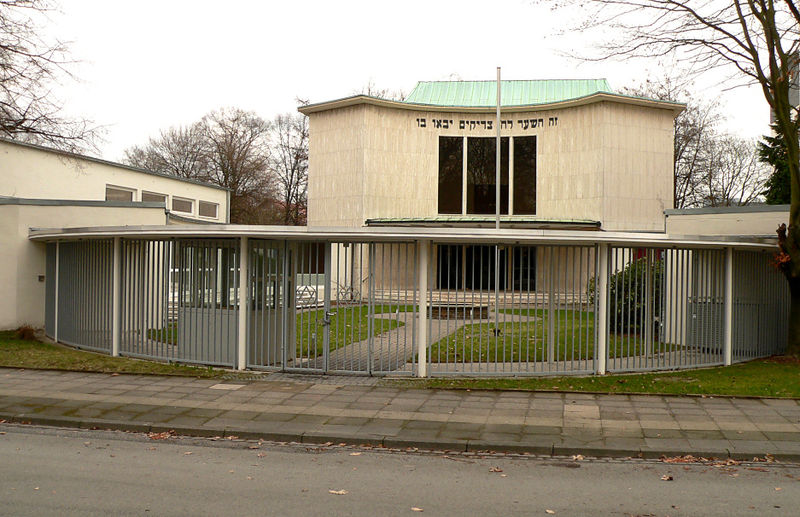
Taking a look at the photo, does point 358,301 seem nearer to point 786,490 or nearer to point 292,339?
point 292,339

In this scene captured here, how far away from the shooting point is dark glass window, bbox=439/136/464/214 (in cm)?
3425

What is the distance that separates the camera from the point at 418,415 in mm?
9359

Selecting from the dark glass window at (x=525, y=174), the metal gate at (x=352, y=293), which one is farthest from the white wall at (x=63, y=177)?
the dark glass window at (x=525, y=174)

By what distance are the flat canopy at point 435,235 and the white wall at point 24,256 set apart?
14.7 feet

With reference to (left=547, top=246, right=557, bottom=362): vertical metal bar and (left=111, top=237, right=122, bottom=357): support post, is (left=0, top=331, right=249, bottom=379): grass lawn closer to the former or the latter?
(left=111, top=237, right=122, bottom=357): support post

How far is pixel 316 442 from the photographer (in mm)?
8289

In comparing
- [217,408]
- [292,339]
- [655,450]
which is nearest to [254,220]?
[292,339]

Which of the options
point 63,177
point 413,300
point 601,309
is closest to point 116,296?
point 413,300

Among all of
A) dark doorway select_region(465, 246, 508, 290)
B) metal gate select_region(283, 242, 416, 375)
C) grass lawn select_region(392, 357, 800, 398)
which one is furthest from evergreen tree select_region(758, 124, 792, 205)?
metal gate select_region(283, 242, 416, 375)

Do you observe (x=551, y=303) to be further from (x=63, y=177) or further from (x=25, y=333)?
(x=63, y=177)

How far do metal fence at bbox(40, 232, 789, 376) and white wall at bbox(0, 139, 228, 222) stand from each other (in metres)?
8.20

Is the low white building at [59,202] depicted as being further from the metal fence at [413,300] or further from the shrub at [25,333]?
the metal fence at [413,300]

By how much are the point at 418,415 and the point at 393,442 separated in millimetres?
1277

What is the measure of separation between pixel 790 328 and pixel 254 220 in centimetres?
4026
